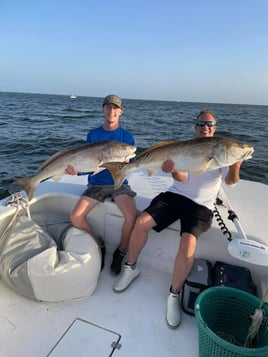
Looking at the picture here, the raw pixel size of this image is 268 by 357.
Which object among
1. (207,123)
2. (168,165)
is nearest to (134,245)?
(168,165)

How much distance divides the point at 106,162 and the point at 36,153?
10.4m

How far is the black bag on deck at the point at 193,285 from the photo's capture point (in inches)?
108

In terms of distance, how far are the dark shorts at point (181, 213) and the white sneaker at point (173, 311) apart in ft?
2.04

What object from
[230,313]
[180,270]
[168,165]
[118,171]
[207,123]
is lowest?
[230,313]

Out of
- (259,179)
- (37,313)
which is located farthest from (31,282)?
(259,179)

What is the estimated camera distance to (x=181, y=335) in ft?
8.55

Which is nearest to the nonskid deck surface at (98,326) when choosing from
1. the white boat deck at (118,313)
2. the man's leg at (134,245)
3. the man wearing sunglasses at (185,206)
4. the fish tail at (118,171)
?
the white boat deck at (118,313)

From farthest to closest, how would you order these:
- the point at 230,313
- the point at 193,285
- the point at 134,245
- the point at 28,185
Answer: the point at 28,185
the point at 134,245
the point at 193,285
the point at 230,313

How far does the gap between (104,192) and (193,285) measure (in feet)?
4.71

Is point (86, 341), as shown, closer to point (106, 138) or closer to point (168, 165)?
point (168, 165)

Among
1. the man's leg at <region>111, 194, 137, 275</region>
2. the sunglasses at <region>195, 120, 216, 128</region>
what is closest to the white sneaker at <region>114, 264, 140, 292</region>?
the man's leg at <region>111, 194, 137, 275</region>

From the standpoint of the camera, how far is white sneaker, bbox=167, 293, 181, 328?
8.80 feet

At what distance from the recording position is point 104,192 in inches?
138

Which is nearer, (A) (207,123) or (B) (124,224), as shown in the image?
(A) (207,123)
